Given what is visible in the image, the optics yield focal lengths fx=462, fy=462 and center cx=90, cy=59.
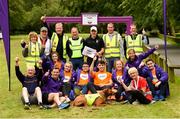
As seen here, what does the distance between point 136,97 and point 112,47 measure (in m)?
2.42

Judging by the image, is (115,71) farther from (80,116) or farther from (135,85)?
(80,116)

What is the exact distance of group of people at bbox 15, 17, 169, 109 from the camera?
1102cm

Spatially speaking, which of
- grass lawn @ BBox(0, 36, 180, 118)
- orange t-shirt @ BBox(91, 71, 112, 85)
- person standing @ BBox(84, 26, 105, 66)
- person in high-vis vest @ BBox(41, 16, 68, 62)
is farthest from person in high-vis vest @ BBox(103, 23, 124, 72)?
grass lawn @ BBox(0, 36, 180, 118)

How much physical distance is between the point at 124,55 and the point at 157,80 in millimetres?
1899

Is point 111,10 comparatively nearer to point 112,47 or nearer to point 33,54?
point 112,47

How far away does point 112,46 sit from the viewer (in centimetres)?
1299

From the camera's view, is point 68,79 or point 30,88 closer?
point 30,88

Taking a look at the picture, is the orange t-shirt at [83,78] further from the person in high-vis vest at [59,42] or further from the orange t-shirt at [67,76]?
the person in high-vis vest at [59,42]


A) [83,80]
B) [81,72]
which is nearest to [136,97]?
[83,80]

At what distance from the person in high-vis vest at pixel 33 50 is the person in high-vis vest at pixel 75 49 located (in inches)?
30.7

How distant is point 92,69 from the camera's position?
12.1 m

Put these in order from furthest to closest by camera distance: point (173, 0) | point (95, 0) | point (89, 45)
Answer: point (95, 0)
point (173, 0)
point (89, 45)

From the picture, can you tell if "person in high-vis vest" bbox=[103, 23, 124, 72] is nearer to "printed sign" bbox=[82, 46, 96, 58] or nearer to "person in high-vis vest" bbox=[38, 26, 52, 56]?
"printed sign" bbox=[82, 46, 96, 58]

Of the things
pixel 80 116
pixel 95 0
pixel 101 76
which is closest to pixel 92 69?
pixel 101 76
